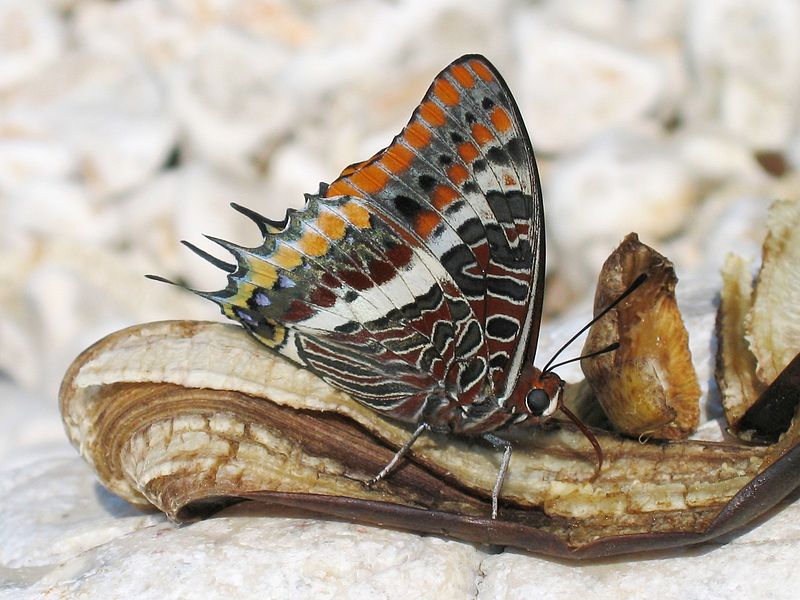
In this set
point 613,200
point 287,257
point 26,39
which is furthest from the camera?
point 26,39

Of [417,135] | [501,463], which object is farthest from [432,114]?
[501,463]

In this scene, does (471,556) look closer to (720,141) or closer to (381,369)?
(381,369)

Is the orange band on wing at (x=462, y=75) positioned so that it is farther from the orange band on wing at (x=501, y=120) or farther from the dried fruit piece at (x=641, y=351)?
the dried fruit piece at (x=641, y=351)

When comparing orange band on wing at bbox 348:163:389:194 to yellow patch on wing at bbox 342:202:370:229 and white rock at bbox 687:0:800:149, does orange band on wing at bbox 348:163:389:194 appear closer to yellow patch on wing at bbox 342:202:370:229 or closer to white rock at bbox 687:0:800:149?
yellow patch on wing at bbox 342:202:370:229

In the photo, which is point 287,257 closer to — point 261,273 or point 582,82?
point 261,273

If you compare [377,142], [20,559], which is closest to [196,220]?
[377,142]

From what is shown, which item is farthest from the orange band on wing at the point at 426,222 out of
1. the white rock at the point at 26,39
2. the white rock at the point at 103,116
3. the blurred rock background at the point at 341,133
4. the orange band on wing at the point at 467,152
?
the white rock at the point at 26,39
